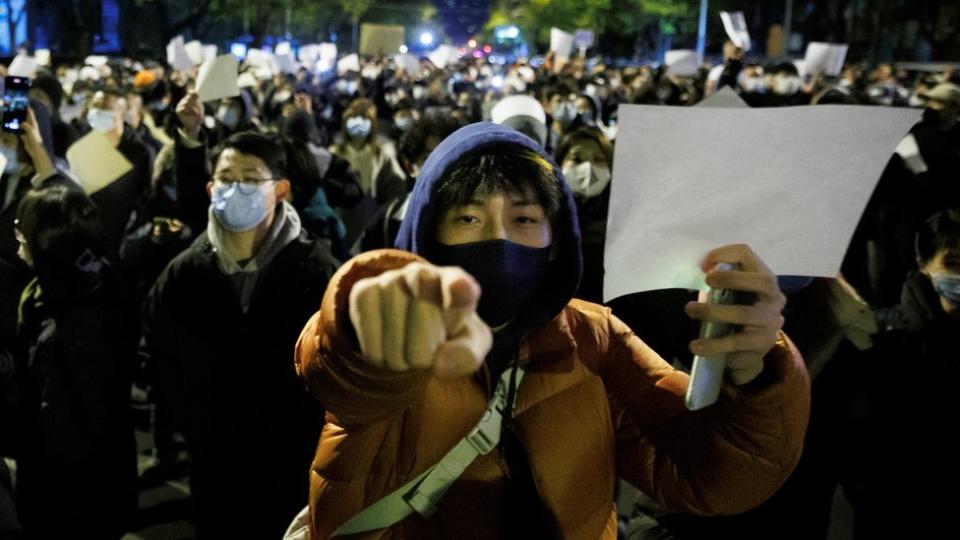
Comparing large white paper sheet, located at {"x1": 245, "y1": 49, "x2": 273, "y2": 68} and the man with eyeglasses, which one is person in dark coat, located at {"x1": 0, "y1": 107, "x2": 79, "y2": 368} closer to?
the man with eyeglasses

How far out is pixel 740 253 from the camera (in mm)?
1466

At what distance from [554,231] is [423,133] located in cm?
357

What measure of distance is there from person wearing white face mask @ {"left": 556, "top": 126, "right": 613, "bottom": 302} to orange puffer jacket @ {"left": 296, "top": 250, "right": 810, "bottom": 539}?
2.28 meters

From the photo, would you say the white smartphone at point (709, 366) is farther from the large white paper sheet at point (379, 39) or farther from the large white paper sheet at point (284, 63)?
the large white paper sheet at point (379, 39)

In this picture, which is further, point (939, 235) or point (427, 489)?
point (939, 235)

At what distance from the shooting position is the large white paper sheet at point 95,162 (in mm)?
5059

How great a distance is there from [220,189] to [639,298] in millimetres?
1669

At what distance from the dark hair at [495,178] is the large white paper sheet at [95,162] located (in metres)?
3.81

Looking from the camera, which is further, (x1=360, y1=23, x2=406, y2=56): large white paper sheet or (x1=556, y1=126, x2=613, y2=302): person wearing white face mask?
(x1=360, y1=23, x2=406, y2=56): large white paper sheet

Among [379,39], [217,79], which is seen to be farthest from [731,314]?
[379,39]

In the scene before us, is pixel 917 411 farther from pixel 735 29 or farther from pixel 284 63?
pixel 284 63

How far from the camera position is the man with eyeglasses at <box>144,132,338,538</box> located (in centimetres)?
334

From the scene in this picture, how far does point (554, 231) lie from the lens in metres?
1.88

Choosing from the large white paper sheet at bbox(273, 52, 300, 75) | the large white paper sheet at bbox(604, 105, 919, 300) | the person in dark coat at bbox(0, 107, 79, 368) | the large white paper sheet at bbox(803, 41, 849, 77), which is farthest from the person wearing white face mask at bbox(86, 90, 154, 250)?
the large white paper sheet at bbox(273, 52, 300, 75)
